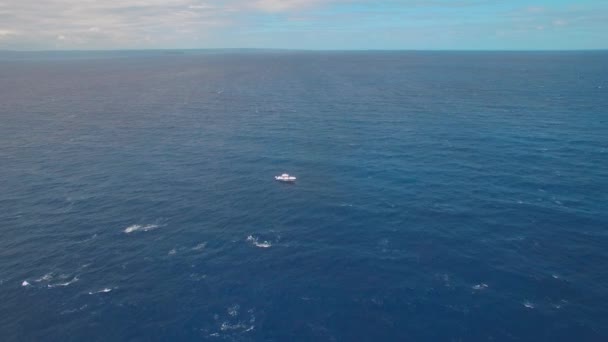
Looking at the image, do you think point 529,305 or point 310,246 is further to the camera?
point 310,246

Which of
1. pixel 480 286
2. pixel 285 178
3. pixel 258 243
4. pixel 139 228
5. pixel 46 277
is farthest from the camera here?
pixel 285 178

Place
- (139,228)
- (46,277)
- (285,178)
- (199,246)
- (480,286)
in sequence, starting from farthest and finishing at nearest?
(285,178) < (139,228) < (199,246) < (46,277) < (480,286)

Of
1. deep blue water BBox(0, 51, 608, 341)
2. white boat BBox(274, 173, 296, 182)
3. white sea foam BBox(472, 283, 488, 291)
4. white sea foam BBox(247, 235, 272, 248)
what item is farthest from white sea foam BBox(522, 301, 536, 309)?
white boat BBox(274, 173, 296, 182)

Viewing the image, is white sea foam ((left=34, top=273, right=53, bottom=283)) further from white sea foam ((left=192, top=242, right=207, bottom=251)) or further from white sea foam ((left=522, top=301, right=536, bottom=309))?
white sea foam ((left=522, top=301, right=536, bottom=309))

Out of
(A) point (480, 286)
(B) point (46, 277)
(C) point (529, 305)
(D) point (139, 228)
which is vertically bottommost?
(B) point (46, 277)

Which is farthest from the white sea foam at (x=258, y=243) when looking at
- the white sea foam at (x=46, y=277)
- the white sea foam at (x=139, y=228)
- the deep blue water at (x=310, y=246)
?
the white sea foam at (x=46, y=277)

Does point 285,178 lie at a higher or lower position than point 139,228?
higher

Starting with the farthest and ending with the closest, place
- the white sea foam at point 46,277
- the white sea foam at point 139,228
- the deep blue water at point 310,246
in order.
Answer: the white sea foam at point 139,228
the white sea foam at point 46,277
the deep blue water at point 310,246

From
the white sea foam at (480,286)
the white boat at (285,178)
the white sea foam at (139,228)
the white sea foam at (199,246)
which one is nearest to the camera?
the white sea foam at (480,286)

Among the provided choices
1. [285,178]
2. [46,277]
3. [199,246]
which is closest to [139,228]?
[199,246]

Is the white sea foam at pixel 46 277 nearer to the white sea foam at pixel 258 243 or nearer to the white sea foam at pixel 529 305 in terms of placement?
the white sea foam at pixel 258 243

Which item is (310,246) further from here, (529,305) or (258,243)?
(529,305)

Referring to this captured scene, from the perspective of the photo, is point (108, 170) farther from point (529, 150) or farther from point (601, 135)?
point (601, 135)
